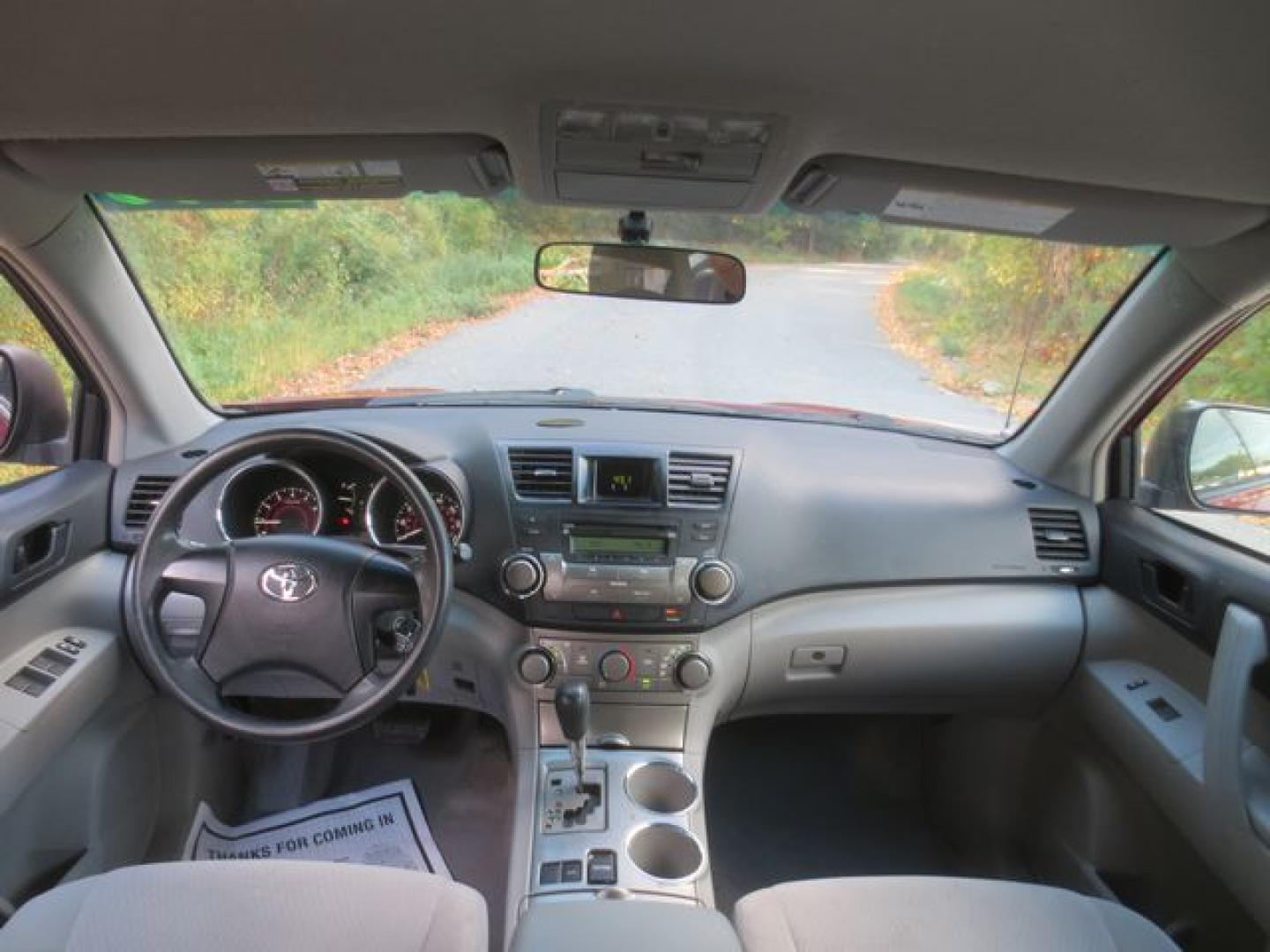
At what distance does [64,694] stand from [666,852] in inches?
65.8

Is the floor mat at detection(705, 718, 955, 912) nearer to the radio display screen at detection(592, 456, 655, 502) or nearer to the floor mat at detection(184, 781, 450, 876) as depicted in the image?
the floor mat at detection(184, 781, 450, 876)

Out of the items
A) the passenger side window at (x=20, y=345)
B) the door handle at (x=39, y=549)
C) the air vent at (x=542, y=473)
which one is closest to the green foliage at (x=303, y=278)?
the passenger side window at (x=20, y=345)

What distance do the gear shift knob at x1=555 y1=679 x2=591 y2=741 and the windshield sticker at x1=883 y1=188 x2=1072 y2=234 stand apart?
1491 millimetres

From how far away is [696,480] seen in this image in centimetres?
254

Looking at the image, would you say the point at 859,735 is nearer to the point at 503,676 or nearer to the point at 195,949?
the point at 503,676

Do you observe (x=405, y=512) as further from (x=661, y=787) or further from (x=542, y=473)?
(x=661, y=787)

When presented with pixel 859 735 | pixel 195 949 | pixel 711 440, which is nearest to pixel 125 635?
pixel 195 949

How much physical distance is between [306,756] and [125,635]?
0.94m

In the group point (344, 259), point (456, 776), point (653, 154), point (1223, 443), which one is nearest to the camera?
point (653, 154)

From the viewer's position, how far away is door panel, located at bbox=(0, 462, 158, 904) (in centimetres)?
217

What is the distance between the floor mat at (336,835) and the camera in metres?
2.89

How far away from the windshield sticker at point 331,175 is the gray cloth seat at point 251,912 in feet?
4.91

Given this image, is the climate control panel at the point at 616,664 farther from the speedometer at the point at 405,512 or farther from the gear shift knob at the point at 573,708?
the speedometer at the point at 405,512

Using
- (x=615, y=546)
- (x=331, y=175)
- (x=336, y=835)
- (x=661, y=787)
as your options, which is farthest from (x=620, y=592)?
(x=336, y=835)
